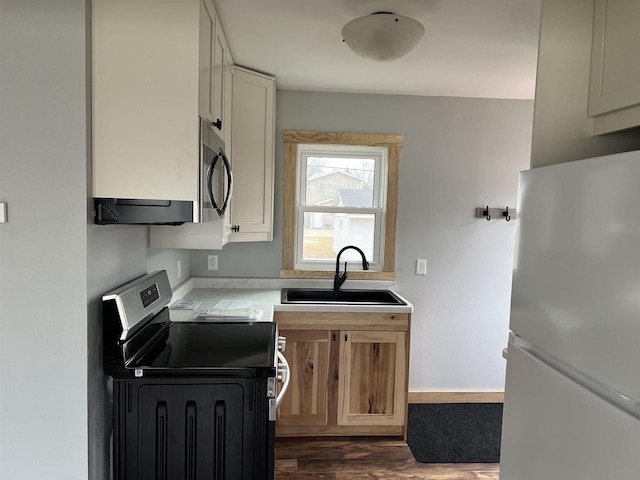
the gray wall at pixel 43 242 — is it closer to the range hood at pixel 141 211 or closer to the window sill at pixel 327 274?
the range hood at pixel 141 211

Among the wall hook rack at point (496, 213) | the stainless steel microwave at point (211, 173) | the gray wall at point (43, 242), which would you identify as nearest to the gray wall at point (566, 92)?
the stainless steel microwave at point (211, 173)

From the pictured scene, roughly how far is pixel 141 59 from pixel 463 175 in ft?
7.62

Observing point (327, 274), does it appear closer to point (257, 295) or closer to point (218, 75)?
point (257, 295)

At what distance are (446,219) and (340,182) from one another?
2.62 ft

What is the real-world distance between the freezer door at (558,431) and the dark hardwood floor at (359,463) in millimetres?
1243

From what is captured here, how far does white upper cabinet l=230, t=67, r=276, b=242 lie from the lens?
101 inches

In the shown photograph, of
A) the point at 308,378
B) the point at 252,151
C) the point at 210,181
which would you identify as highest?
the point at 252,151

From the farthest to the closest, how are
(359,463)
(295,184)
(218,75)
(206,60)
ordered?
(295,184) < (359,463) < (218,75) < (206,60)

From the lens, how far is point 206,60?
1.65m

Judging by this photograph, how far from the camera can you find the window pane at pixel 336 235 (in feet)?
10.4

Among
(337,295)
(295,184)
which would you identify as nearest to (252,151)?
(295,184)

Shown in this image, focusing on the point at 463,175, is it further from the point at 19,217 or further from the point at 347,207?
the point at 19,217

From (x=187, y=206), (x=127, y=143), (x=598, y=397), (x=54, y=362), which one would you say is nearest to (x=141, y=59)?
(x=127, y=143)

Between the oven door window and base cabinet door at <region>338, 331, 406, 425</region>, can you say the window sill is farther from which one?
the oven door window
